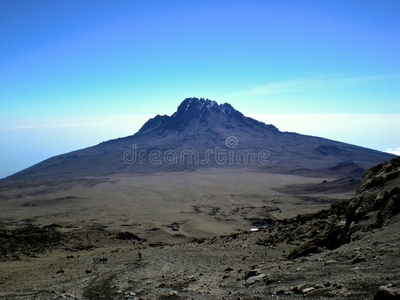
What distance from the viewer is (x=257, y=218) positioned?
2833cm

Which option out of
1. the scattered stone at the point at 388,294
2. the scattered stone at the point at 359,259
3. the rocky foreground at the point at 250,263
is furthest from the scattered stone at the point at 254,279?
the scattered stone at the point at 388,294

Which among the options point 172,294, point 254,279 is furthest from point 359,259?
point 172,294

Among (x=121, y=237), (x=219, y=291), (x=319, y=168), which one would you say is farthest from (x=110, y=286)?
(x=319, y=168)

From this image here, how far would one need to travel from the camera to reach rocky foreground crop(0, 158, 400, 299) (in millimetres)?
5363

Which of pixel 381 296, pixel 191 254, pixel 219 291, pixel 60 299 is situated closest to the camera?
pixel 381 296

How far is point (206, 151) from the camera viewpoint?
9662 centimetres

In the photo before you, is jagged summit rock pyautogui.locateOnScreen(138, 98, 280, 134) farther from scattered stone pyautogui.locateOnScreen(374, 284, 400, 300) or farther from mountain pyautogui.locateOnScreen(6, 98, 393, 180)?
scattered stone pyautogui.locateOnScreen(374, 284, 400, 300)

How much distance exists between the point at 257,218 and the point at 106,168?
63204mm

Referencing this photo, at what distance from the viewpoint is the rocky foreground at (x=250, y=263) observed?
536 centimetres

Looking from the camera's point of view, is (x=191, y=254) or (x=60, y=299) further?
(x=191, y=254)

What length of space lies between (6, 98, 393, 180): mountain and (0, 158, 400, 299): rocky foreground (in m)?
60.6

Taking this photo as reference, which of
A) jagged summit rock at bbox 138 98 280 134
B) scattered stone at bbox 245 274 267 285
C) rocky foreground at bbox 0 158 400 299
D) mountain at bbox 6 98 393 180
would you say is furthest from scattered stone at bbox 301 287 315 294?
jagged summit rock at bbox 138 98 280 134

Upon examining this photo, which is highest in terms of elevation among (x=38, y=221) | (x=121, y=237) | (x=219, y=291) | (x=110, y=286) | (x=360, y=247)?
(x=360, y=247)

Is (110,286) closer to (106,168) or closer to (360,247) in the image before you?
(360,247)
